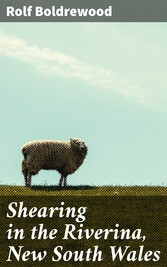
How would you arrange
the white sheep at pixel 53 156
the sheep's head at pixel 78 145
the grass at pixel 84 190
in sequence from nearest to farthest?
the grass at pixel 84 190 → the white sheep at pixel 53 156 → the sheep's head at pixel 78 145

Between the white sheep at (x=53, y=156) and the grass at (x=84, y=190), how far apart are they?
165 cm

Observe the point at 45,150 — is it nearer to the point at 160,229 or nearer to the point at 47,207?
the point at 47,207

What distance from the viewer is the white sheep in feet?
115

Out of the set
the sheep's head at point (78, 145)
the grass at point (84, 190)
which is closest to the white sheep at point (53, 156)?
the sheep's head at point (78, 145)

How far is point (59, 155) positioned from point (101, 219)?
8041 mm

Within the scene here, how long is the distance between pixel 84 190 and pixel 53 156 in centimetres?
369

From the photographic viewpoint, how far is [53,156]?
115 ft

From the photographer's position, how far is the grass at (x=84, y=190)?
30906 mm

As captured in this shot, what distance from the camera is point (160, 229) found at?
89.3ft

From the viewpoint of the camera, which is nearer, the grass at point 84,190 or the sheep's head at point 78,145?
the grass at point 84,190

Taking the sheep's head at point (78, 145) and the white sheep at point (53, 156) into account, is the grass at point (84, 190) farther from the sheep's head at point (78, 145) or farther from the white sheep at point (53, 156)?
the sheep's head at point (78, 145)

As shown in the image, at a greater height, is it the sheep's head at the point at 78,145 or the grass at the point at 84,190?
the sheep's head at the point at 78,145

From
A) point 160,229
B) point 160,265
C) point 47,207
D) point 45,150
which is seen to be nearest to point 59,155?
point 45,150

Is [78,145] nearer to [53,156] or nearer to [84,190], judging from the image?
[53,156]
